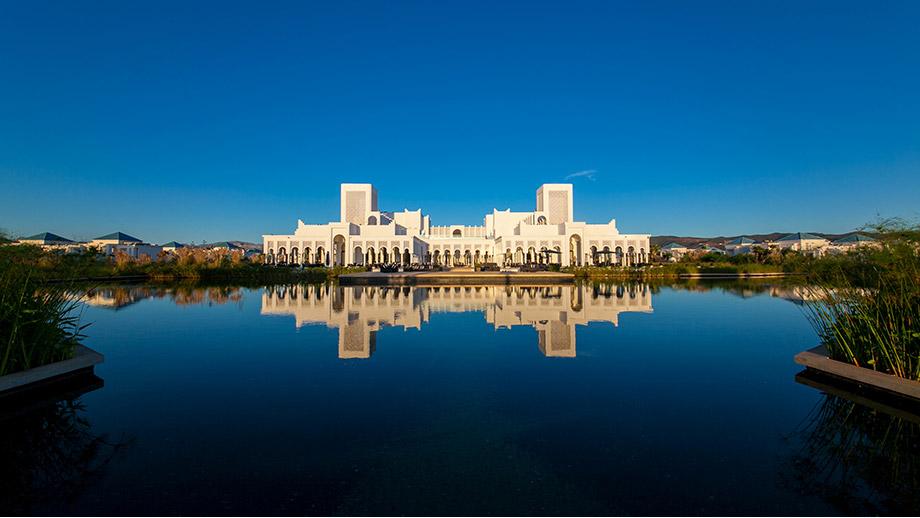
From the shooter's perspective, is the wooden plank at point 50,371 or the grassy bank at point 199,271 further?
the grassy bank at point 199,271

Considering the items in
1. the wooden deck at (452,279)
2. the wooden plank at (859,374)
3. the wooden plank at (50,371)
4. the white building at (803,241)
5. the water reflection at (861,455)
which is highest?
the white building at (803,241)

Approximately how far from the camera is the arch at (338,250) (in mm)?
46753

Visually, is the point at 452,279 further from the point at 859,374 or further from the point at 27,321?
the point at 859,374

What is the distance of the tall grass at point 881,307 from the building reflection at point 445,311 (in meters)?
3.31

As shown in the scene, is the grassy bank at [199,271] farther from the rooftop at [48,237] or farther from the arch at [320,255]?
the rooftop at [48,237]

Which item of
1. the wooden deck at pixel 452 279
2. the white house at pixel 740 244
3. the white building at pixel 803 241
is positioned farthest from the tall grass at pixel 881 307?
the white house at pixel 740 244

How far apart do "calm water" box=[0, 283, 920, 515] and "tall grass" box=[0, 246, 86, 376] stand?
85cm

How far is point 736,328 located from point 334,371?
8.09 m

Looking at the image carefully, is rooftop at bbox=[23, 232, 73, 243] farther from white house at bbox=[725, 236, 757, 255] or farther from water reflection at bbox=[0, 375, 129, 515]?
white house at bbox=[725, 236, 757, 255]

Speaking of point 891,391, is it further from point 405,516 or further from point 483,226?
point 483,226

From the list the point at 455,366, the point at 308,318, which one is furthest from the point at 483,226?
the point at 455,366

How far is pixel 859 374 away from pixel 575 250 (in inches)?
1704

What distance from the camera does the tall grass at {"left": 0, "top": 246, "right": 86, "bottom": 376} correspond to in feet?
16.0

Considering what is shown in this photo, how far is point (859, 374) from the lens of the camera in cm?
482
